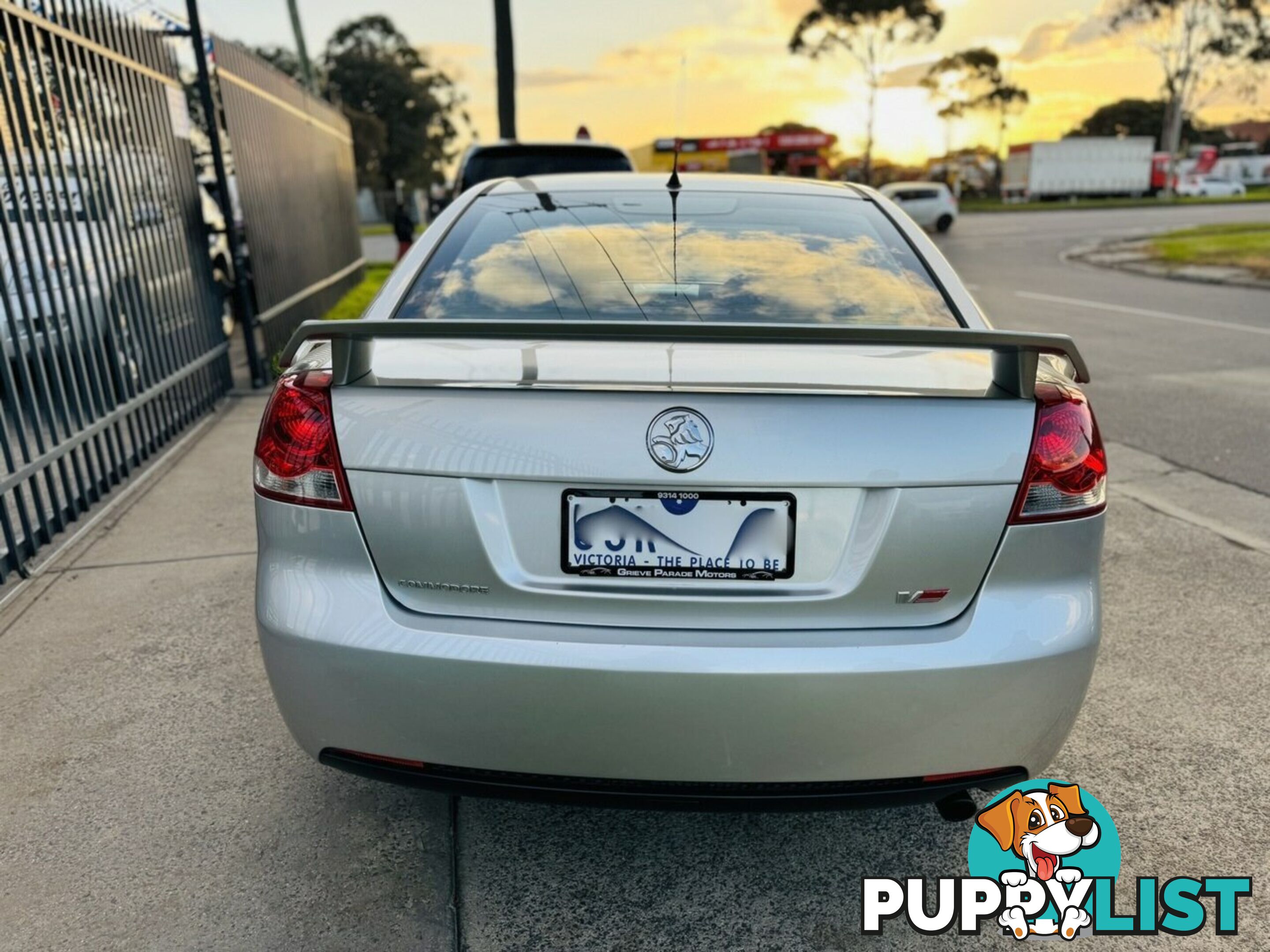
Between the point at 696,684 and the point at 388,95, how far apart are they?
7001cm

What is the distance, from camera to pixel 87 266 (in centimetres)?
507

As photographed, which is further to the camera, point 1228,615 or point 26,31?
point 26,31

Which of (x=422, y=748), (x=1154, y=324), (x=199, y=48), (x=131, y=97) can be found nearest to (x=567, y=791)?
(x=422, y=748)

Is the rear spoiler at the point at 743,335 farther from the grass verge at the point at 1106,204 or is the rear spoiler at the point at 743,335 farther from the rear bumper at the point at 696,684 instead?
the grass verge at the point at 1106,204

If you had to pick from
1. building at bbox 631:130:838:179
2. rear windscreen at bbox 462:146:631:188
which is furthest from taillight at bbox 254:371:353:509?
building at bbox 631:130:838:179

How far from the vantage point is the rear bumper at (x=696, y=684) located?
179 centimetres

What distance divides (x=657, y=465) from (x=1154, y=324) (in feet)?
35.0

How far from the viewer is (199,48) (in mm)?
7117

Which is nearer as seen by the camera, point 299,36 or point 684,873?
point 684,873

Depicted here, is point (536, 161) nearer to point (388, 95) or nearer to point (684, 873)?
point (684, 873)

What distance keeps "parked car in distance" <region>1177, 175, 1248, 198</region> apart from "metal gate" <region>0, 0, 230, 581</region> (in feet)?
198

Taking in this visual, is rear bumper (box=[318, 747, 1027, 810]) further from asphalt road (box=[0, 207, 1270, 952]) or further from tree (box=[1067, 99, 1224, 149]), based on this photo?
tree (box=[1067, 99, 1224, 149])

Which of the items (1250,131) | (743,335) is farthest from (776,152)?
(1250,131)

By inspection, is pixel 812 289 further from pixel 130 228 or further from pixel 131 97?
pixel 131 97
